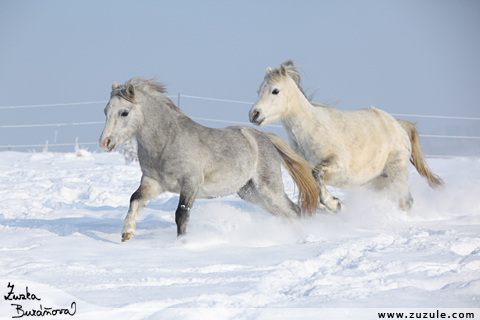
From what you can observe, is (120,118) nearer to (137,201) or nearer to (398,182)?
(137,201)

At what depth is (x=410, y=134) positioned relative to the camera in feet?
24.5

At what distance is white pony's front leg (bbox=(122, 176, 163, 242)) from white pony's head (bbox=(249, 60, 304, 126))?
161 centimetres

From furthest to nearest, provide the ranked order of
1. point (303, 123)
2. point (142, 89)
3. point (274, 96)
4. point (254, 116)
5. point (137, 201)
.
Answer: point (303, 123), point (274, 96), point (254, 116), point (142, 89), point (137, 201)

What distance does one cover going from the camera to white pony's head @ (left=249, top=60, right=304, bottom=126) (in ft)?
18.5

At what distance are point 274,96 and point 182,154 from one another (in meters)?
1.76

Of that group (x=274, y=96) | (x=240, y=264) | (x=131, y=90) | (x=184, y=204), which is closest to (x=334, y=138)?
(x=274, y=96)

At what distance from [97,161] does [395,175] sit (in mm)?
8990

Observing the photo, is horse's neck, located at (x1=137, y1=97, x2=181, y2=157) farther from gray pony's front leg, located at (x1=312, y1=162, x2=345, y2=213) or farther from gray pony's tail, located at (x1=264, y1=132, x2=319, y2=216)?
gray pony's front leg, located at (x1=312, y1=162, x2=345, y2=213)

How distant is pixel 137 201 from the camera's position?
14.3 feet

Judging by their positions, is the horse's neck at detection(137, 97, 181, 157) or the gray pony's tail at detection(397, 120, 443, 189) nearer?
the horse's neck at detection(137, 97, 181, 157)

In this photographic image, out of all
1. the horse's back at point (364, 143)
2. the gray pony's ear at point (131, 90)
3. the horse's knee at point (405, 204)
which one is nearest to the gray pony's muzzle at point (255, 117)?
the horse's back at point (364, 143)

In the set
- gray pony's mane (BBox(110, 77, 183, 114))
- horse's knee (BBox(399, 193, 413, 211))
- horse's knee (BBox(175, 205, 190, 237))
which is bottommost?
horse's knee (BBox(399, 193, 413, 211))

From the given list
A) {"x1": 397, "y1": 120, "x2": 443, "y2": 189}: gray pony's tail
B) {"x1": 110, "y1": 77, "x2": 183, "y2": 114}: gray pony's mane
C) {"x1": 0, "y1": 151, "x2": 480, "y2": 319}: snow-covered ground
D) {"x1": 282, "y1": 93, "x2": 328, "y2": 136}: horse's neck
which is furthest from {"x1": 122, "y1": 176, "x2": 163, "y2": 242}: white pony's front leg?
{"x1": 397, "y1": 120, "x2": 443, "y2": 189}: gray pony's tail

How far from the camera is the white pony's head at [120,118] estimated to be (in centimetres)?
433
